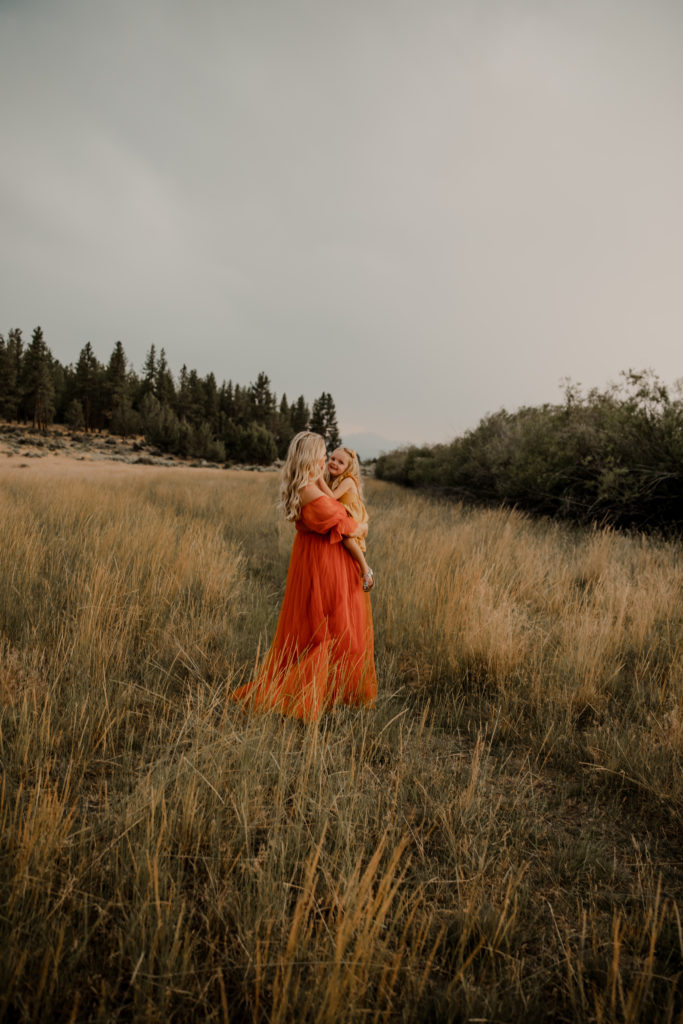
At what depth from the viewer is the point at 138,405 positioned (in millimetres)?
61688

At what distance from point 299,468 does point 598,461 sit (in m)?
8.12

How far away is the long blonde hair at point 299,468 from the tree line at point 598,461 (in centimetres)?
723

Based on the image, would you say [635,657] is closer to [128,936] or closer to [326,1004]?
[326,1004]

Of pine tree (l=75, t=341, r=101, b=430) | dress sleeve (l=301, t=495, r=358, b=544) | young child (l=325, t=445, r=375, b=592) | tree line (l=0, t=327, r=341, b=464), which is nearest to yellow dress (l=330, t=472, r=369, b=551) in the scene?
young child (l=325, t=445, r=375, b=592)

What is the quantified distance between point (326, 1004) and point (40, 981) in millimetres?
711

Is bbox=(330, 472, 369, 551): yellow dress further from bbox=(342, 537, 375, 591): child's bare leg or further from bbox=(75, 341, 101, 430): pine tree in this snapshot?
bbox=(75, 341, 101, 430): pine tree

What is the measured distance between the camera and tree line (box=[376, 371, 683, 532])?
7.91 metres

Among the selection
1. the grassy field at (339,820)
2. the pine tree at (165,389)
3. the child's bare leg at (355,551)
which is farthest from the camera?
the pine tree at (165,389)

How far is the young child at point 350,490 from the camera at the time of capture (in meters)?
3.07

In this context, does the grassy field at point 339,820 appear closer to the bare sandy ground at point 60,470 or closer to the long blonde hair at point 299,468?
the long blonde hair at point 299,468

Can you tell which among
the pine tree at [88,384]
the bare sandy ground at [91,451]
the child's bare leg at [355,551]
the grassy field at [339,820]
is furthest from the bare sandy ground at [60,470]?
the pine tree at [88,384]

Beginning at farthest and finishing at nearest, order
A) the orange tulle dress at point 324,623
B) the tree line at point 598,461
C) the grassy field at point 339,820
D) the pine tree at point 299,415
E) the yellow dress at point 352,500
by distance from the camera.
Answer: the pine tree at point 299,415 < the tree line at point 598,461 < the yellow dress at point 352,500 < the orange tulle dress at point 324,623 < the grassy field at point 339,820

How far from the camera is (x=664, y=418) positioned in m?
8.00

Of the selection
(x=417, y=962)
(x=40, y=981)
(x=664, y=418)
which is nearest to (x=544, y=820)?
(x=417, y=962)
